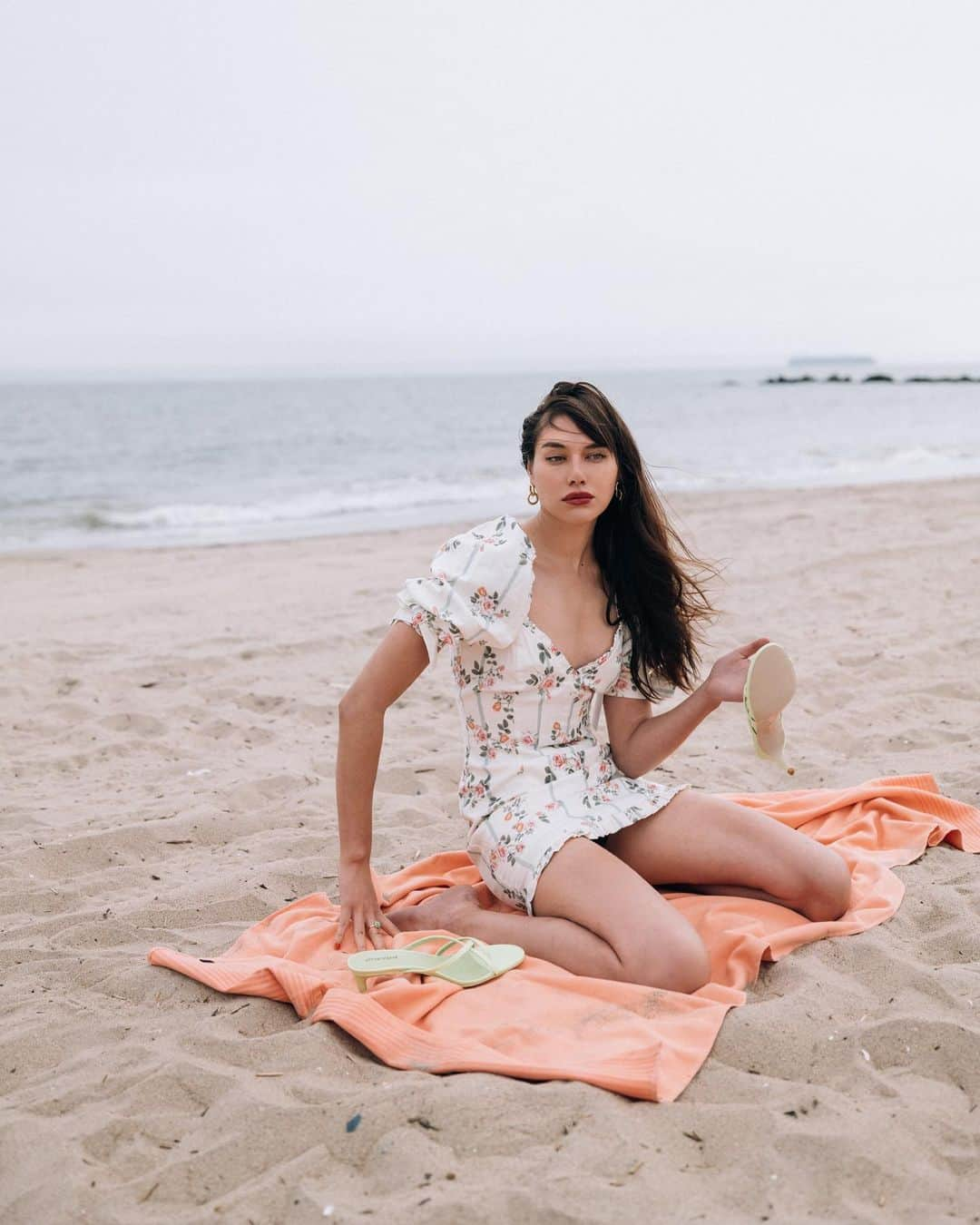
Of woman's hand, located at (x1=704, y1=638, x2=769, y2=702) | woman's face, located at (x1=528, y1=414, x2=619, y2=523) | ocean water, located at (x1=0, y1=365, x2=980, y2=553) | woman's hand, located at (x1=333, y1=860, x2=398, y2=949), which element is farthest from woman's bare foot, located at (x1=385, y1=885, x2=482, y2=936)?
ocean water, located at (x1=0, y1=365, x2=980, y2=553)

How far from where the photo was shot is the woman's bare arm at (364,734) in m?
2.88

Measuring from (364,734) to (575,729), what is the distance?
66 centimetres

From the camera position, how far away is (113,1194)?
6.59 feet

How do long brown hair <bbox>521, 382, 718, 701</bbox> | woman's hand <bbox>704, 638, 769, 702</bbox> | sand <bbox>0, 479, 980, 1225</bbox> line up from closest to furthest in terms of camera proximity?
sand <bbox>0, 479, 980, 1225</bbox> < woman's hand <bbox>704, 638, 769, 702</bbox> < long brown hair <bbox>521, 382, 718, 701</bbox>

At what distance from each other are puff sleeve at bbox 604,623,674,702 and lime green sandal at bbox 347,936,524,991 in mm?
862

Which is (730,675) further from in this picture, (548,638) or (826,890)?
(826,890)

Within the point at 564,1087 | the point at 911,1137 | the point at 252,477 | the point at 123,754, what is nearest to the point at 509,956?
the point at 564,1087

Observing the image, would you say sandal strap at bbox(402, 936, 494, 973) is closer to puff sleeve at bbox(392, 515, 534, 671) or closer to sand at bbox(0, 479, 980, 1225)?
sand at bbox(0, 479, 980, 1225)

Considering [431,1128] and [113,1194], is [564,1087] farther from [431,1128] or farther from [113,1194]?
[113,1194]

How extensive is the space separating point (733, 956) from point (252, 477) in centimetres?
1930

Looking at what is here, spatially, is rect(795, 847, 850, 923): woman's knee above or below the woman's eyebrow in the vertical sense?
below

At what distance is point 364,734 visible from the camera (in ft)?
9.47

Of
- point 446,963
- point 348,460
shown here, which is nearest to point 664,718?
point 446,963

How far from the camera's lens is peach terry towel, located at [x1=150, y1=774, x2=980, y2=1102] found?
238cm
